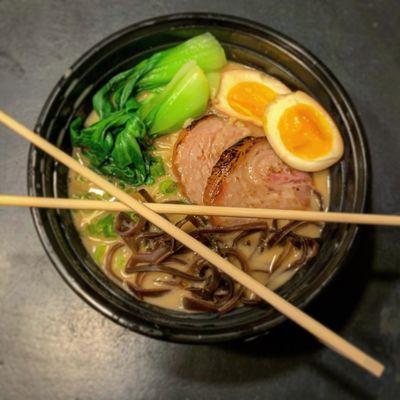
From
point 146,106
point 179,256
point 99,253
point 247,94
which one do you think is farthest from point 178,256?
point 247,94

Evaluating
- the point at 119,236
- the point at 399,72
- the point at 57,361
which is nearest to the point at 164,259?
the point at 119,236

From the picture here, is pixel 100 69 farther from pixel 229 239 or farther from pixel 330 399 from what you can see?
pixel 330 399

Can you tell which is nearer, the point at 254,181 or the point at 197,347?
the point at 254,181

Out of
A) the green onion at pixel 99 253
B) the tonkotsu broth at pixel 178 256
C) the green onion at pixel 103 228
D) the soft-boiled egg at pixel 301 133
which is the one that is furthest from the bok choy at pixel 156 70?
the green onion at pixel 99 253

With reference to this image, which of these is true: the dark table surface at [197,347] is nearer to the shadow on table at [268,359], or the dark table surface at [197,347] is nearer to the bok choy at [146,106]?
the shadow on table at [268,359]

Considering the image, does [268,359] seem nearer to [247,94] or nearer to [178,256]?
[178,256]

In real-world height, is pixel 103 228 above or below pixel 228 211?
below

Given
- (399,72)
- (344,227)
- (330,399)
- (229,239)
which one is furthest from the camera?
(399,72)

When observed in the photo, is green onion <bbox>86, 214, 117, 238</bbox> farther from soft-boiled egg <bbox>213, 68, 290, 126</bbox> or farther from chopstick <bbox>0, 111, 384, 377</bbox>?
soft-boiled egg <bbox>213, 68, 290, 126</bbox>
